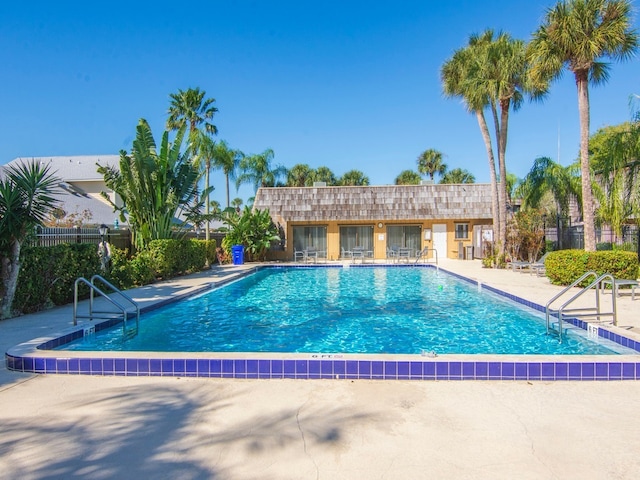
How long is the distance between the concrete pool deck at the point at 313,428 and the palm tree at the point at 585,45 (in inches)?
403

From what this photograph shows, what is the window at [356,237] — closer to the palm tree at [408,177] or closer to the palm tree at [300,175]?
the palm tree at [300,175]

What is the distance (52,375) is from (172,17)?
12.6 m

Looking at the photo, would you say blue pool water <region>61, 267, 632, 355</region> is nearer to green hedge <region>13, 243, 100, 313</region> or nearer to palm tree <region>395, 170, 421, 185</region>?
green hedge <region>13, 243, 100, 313</region>

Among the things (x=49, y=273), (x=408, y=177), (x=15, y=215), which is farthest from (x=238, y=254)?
(x=408, y=177)

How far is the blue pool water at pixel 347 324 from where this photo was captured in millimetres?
6777

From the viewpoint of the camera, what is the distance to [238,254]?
21547 mm

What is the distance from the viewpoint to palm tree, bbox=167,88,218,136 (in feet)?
86.2

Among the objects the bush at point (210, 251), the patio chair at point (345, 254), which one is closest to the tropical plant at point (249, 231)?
the bush at point (210, 251)

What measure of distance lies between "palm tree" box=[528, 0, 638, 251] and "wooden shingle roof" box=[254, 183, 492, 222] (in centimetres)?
1178

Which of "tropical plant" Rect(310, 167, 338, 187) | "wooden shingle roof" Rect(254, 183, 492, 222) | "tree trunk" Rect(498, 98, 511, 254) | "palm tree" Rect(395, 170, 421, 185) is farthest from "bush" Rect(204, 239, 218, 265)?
"palm tree" Rect(395, 170, 421, 185)

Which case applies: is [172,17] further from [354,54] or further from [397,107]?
[397,107]

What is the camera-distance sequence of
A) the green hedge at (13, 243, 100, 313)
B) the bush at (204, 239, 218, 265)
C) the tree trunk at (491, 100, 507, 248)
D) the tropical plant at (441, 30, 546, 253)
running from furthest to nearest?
the bush at (204, 239, 218, 265) < the tree trunk at (491, 100, 507, 248) < the tropical plant at (441, 30, 546, 253) < the green hedge at (13, 243, 100, 313)

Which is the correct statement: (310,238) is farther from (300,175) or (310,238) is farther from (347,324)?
(300,175)

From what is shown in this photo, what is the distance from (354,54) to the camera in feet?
64.2
